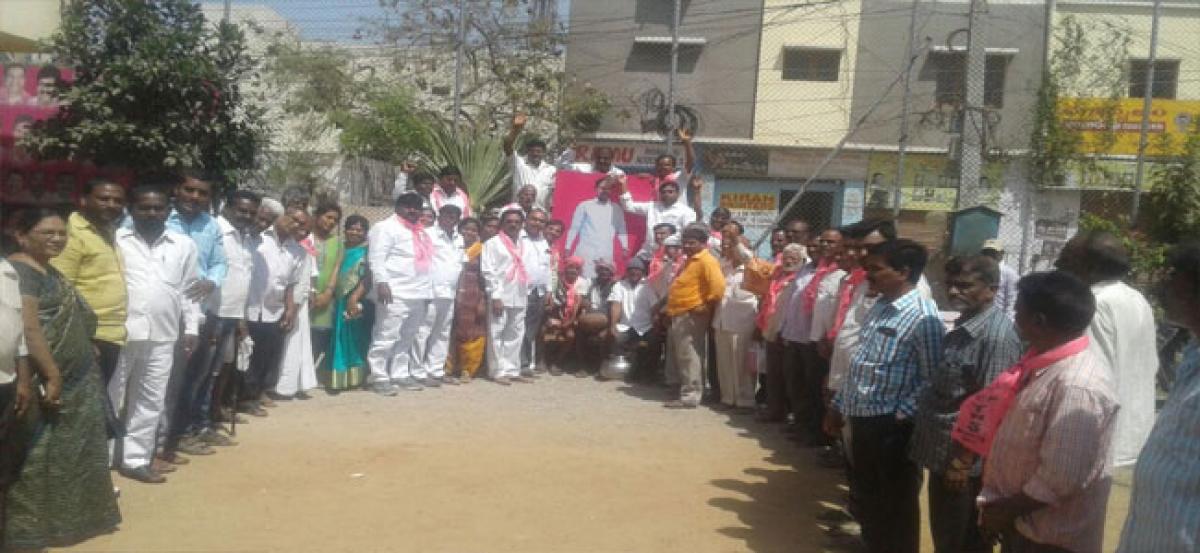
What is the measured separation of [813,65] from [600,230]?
1091 cm

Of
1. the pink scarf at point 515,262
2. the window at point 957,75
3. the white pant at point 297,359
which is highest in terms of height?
the window at point 957,75

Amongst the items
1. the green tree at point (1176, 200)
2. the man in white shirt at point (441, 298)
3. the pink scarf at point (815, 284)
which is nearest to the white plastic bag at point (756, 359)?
the pink scarf at point (815, 284)

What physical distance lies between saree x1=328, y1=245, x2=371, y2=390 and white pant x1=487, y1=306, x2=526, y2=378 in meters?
1.27

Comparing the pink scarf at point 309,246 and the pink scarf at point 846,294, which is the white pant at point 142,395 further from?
the pink scarf at point 846,294

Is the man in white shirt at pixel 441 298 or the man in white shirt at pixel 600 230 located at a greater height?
the man in white shirt at pixel 600 230

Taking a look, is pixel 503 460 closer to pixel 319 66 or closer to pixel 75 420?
pixel 75 420

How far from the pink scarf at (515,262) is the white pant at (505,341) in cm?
28

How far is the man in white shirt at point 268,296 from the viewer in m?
7.07

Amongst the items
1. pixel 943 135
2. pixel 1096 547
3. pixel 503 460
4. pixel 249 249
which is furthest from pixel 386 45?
pixel 1096 547

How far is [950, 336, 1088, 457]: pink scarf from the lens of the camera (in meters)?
2.92

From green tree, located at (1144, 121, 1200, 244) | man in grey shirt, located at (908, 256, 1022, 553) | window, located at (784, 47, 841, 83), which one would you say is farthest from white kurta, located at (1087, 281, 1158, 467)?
window, located at (784, 47, 841, 83)

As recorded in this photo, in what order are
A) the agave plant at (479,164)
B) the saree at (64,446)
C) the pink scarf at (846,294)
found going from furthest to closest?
the agave plant at (479,164)
the pink scarf at (846,294)
the saree at (64,446)

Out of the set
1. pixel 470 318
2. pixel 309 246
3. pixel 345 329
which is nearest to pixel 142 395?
pixel 309 246

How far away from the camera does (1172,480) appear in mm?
2367
